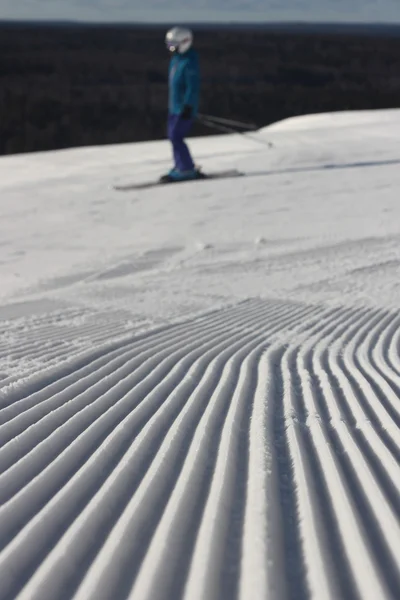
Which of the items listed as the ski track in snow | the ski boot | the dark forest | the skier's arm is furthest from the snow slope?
the dark forest

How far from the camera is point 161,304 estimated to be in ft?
23.0

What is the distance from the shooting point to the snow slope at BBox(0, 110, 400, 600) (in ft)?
7.52

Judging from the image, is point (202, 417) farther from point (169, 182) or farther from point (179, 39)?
point (169, 182)

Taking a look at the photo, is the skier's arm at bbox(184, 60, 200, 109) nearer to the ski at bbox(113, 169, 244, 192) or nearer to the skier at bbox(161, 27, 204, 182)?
the skier at bbox(161, 27, 204, 182)

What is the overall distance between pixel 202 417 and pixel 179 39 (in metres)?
9.35

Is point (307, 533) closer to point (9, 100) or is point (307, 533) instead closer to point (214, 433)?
point (214, 433)

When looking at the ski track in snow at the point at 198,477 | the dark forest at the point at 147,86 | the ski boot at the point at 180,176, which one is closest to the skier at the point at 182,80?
the ski boot at the point at 180,176

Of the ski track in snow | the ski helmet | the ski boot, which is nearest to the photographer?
the ski track in snow

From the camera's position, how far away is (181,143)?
508 inches

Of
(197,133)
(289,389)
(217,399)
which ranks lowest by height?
(217,399)

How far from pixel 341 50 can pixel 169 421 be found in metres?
83.9

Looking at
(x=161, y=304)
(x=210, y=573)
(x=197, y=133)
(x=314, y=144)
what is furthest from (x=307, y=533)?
(x=197, y=133)

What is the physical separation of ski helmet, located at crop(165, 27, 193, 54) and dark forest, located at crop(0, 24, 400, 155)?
649 inches

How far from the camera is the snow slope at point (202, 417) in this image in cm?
229
